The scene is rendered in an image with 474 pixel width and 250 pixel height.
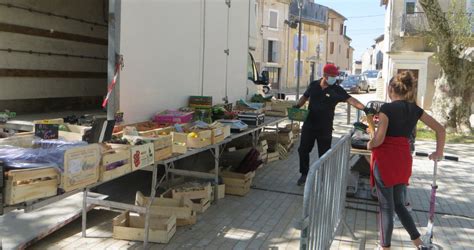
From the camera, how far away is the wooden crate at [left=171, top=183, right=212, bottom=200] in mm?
5691

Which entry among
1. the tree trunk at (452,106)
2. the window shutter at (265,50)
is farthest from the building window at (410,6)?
the window shutter at (265,50)

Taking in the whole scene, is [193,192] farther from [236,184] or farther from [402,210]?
[402,210]

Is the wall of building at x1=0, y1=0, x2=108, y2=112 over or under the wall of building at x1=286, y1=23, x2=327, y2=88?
under

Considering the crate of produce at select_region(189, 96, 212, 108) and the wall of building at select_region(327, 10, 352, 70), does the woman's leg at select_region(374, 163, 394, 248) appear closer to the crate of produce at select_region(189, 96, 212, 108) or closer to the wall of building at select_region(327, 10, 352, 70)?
the crate of produce at select_region(189, 96, 212, 108)

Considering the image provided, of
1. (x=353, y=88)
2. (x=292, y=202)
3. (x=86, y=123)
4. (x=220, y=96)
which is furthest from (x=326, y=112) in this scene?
(x=353, y=88)

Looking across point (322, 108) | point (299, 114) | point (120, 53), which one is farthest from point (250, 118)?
point (120, 53)

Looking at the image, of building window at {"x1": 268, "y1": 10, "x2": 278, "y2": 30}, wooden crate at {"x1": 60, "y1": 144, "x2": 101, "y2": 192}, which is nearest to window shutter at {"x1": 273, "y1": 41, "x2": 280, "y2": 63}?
building window at {"x1": 268, "y1": 10, "x2": 278, "y2": 30}

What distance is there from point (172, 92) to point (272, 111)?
3.29 meters

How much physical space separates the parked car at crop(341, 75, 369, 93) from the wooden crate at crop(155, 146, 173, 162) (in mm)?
32231

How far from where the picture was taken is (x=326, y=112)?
6832mm

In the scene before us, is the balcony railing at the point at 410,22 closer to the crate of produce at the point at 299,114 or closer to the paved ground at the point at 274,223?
the paved ground at the point at 274,223

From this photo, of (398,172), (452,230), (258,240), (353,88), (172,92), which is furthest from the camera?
(353,88)

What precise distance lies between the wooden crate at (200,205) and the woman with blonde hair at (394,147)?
2207 millimetres

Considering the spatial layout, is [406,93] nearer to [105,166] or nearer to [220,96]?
[105,166]
